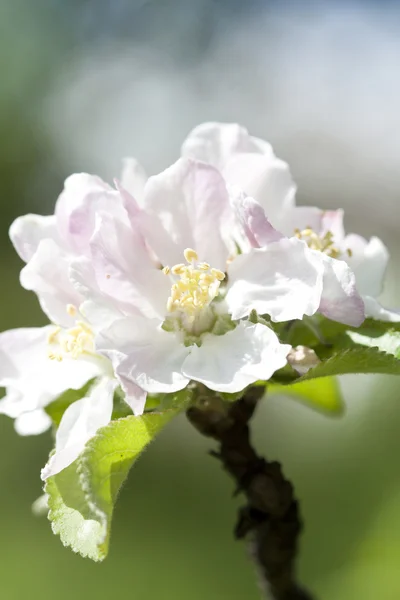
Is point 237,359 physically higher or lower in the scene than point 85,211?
lower

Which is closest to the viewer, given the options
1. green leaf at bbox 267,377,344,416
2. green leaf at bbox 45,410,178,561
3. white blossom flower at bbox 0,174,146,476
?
green leaf at bbox 45,410,178,561

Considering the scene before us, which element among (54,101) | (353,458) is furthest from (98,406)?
(54,101)

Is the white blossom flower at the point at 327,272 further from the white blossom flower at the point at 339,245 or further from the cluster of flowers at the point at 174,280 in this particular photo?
the white blossom flower at the point at 339,245

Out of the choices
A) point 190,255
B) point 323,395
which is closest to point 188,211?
point 190,255

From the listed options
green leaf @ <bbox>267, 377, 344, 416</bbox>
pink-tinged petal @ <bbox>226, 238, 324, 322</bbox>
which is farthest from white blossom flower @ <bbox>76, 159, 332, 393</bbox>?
green leaf @ <bbox>267, 377, 344, 416</bbox>

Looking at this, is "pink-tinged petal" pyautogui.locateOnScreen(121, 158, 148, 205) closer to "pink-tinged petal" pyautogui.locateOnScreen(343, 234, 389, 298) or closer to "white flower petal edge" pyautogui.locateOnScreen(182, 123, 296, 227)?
"white flower petal edge" pyautogui.locateOnScreen(182, 123, 296, 227)

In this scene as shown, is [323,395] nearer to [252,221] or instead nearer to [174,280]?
[174,280]

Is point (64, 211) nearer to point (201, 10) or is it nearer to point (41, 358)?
point (41, 358)
